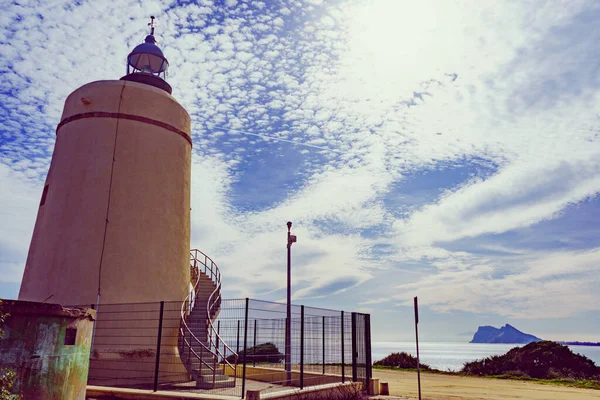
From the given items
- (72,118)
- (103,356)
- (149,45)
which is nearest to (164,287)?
(103,356)

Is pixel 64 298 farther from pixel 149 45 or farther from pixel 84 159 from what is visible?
pixel 149 45

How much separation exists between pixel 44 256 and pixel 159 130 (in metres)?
6.18

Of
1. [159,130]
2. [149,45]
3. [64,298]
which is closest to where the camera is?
[64,298]

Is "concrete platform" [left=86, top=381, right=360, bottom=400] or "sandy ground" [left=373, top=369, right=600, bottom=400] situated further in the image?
"sandy ground" [left=373, top=369, right=600, bottom=400]

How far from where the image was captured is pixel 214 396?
1023cm

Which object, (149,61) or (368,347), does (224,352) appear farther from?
(149,61)

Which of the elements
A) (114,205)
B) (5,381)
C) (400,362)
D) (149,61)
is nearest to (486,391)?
(400,362)

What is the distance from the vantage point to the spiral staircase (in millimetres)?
13703

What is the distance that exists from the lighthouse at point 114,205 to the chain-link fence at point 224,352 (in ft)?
3.52

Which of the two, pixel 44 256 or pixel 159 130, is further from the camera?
pixel 159 130

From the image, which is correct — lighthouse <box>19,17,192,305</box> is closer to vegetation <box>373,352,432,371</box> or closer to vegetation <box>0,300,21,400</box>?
vegetation <box>0,300,21,400</box>

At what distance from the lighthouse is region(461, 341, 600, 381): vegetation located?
17636mm

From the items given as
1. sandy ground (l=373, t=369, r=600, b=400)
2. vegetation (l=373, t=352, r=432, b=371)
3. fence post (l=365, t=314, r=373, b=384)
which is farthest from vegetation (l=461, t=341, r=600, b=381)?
fence post (l=365, t=314, r=373, b=384)

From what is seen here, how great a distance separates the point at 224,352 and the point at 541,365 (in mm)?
18739
